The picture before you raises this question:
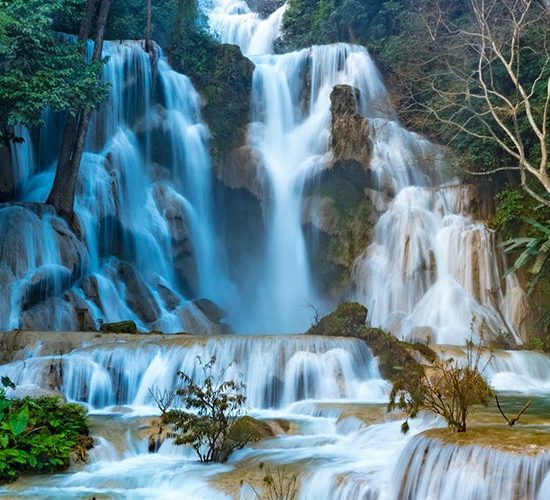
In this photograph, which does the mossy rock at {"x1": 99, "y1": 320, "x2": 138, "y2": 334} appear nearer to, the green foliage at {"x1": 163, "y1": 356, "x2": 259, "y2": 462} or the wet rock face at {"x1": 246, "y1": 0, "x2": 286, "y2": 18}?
the green foliage at {"x1": 163, "y1": 356, "x2": 259, "y2": 462}

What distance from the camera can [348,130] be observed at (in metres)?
26.5

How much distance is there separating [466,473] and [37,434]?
18.7 ft

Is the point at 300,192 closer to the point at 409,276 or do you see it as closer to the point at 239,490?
the point at 409,276

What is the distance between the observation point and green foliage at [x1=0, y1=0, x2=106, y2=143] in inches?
687

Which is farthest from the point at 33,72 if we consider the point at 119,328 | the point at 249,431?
the point at 249,431

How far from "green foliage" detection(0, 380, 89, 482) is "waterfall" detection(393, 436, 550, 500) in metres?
4.58

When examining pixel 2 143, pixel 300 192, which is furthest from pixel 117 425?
pixel 300 192

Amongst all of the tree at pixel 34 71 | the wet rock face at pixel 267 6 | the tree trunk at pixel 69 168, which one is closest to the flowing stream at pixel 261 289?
the tree trunk at pixel 69 168

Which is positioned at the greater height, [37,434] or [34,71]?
[34,71]

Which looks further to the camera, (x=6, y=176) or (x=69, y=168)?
(x=6, y=176)

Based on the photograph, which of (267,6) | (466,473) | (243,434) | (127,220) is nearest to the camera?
(466,473)

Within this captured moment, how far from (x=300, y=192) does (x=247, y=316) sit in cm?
520

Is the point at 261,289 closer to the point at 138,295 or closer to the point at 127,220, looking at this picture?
the point at 127,220

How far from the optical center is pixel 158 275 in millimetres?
23609
